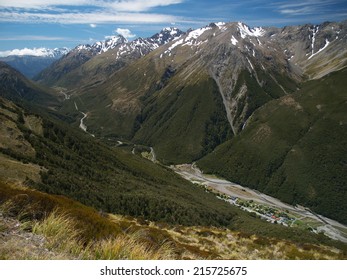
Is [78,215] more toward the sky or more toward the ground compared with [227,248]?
more toward the sky

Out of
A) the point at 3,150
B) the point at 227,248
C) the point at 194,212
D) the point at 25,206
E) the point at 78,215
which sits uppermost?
the point at 25,206

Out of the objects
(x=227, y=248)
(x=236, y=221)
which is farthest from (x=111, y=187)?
(x=227, y=248)

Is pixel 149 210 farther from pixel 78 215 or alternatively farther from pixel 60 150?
pixel 78 215

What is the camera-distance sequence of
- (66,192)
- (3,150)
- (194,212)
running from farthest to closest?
(194,212)
(3,150)
(66,192)

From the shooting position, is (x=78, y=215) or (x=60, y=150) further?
(x=60, y=150)

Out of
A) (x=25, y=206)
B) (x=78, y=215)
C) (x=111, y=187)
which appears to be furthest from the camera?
(x=111, y=187)

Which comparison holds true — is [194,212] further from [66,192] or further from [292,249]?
[292,249]
